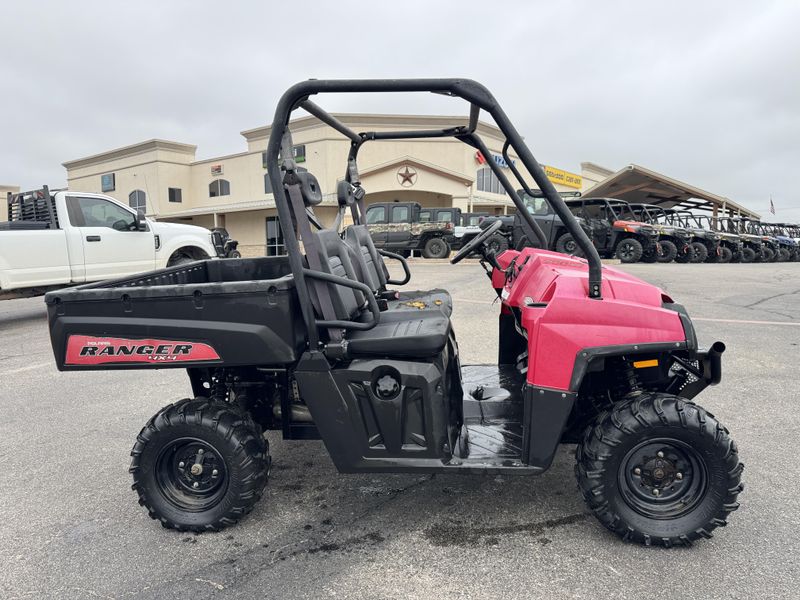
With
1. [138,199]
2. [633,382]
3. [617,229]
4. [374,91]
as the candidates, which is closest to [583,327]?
[633,382]

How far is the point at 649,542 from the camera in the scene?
2.48m

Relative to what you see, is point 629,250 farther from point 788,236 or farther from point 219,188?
point 219,188

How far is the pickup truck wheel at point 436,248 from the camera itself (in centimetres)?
1943

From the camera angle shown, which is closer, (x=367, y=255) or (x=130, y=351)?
(x=130, y=351)

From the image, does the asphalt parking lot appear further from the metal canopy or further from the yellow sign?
the yellow sign

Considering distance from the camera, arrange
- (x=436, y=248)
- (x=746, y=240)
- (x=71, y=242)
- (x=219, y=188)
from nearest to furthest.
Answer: (x=71, y=242) < (x=436, y=248) < (x=746, y=240) < (x=219, y=188)

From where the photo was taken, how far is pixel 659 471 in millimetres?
2531

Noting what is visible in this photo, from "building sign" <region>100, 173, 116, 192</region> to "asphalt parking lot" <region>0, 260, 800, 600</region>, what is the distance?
43.2 meters

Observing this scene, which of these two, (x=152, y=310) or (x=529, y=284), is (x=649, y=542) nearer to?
(x=529, y=284)

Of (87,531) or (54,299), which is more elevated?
(54,299)

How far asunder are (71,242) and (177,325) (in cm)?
755

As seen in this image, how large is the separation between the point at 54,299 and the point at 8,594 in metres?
1.25

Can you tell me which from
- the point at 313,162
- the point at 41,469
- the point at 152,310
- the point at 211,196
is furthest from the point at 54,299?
the point at 211,196

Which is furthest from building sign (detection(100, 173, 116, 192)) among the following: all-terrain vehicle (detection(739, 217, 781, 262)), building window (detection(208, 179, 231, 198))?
all-terrain vehicle (detection(739, 217, 781, 262))
